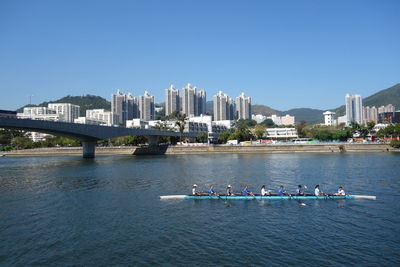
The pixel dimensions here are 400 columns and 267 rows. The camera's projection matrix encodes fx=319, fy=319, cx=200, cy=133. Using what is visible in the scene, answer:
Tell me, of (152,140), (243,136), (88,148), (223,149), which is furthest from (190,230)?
(243,136)

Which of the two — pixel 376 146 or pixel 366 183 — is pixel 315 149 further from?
pixel 366 183

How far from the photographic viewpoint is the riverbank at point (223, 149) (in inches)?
3848

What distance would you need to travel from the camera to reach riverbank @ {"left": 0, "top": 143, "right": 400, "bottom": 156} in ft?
321

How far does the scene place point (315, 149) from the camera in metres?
103

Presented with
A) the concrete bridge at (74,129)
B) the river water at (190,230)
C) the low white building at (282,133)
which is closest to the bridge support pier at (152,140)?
the concrete bridge at (74,129)

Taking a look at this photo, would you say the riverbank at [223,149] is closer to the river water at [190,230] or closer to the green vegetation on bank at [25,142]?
the green vegetation on bank at [25,142]

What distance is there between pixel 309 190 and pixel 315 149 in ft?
239

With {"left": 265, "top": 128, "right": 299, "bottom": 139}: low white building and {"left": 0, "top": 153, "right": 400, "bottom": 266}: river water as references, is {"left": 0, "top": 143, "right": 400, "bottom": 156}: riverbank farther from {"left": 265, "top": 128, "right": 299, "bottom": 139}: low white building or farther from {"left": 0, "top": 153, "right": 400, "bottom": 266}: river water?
{"left": 265, "top": 128, "right": 299, "bottom": 139}: low white building

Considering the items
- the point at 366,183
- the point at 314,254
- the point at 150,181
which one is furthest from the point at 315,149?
the point at 314,254

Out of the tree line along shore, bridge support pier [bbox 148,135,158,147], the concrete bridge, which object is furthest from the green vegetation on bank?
the concrete bridge

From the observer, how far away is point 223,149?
115m

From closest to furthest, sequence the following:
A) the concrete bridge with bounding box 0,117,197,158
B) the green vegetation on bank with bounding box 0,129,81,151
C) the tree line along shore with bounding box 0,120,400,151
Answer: the concrete bridge with bounding box 0,117,197,158
the tree line along shore with bounding box 0,120,400,151
the green vegetation on bank with bounding box 0,129,81,151

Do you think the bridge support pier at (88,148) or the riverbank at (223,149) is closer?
the bridge support pier at (88,148)

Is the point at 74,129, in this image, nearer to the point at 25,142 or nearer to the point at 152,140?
the point at 152,140
